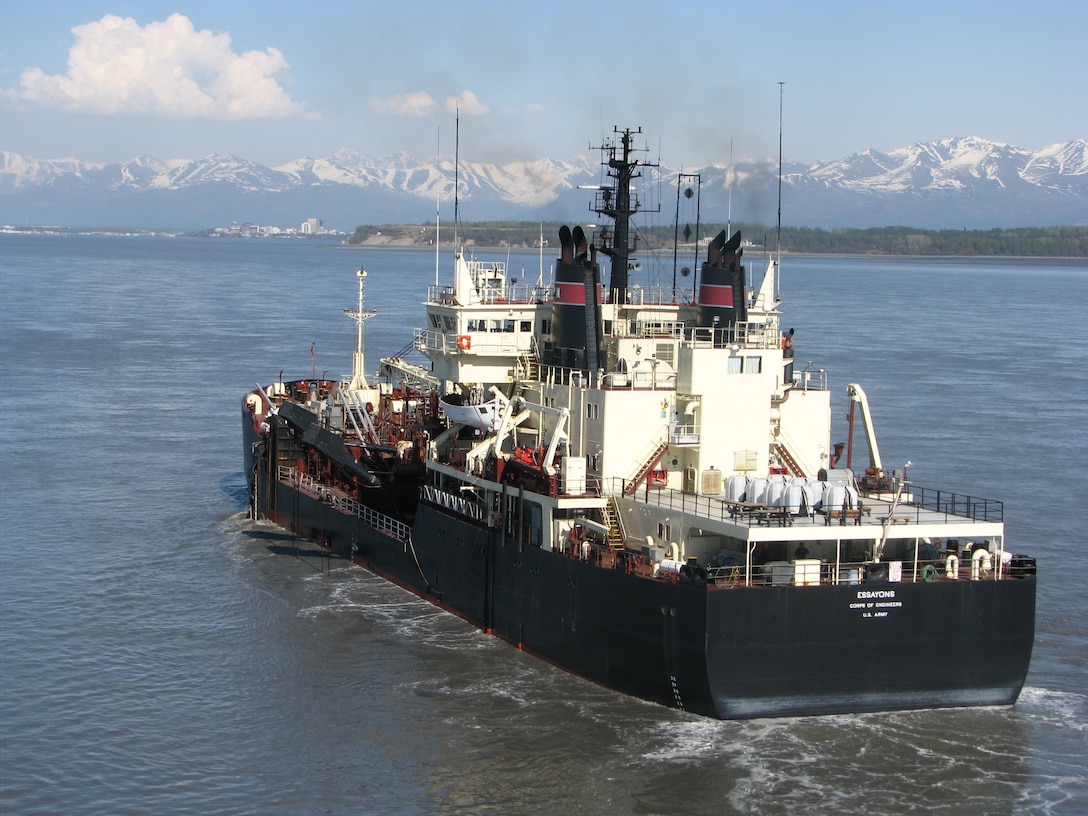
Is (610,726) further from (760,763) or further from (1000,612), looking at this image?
(1000,612)

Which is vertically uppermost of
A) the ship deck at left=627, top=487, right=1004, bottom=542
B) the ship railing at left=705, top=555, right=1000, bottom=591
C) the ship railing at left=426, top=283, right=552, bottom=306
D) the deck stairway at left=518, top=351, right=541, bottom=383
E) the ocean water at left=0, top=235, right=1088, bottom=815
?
the ship railing at left=426, top=283, right=552, bottom=306

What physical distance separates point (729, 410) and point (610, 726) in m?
6.80

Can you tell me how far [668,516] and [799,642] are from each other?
3.67 metres

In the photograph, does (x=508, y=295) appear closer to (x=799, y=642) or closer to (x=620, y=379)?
(x=620, y=379)

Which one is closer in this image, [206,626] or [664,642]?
[664,642]

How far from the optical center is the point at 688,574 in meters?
22.4

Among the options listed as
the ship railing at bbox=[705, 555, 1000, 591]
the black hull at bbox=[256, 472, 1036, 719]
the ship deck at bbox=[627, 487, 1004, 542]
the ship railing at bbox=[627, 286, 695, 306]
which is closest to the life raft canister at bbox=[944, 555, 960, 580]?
the ship railing at bbox=[705, 555, 1000, 591]

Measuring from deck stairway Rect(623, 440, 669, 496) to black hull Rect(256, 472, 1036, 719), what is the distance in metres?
2.04

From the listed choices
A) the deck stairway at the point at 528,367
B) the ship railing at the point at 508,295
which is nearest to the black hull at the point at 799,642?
the deck stairway at the point at 528,367

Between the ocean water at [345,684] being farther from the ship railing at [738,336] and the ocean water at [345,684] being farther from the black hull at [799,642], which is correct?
the ship railing at [738,336]

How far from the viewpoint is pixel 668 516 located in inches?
975

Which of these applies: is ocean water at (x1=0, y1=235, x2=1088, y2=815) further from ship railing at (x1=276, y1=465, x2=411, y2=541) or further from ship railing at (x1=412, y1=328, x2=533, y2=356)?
ship railing at (x1=412, y1=328, x2=533, y2=356)

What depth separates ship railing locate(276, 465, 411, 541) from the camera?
1308 inches

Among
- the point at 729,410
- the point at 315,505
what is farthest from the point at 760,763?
the point at 315,505
